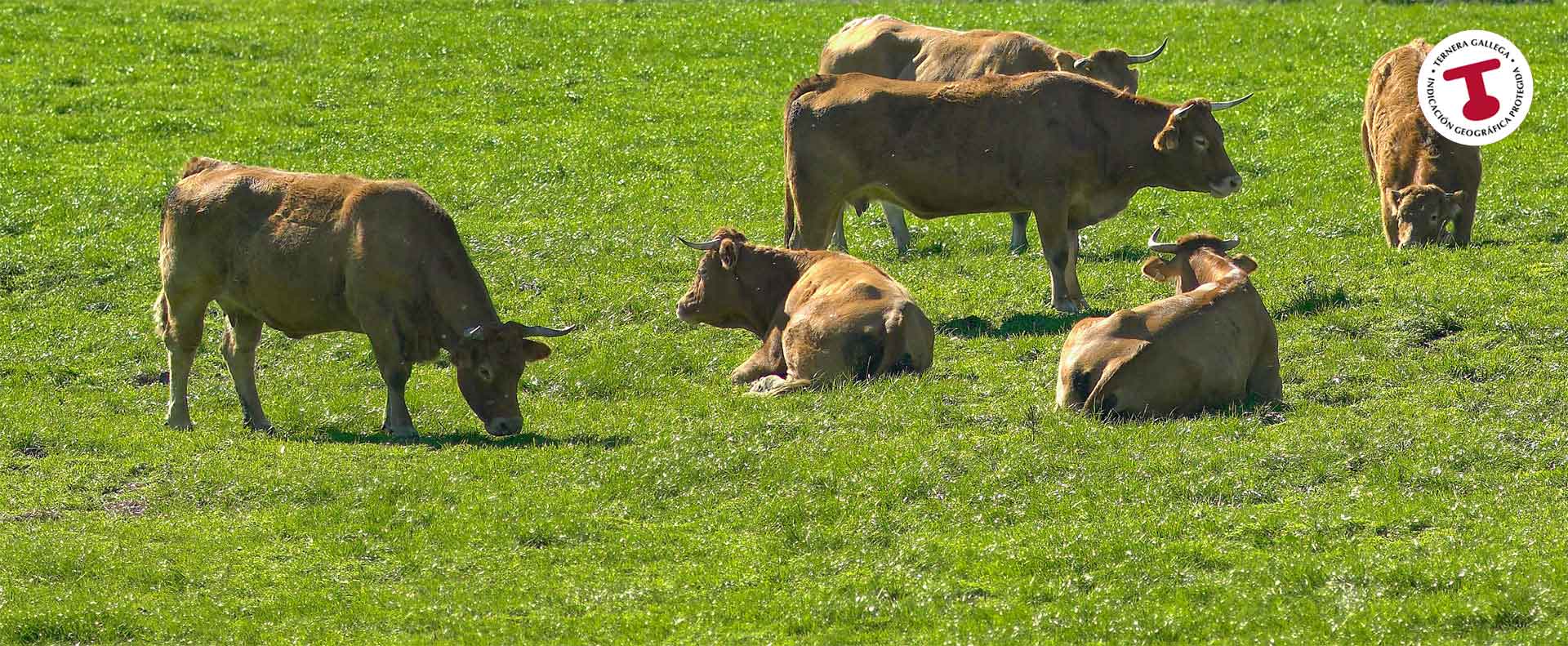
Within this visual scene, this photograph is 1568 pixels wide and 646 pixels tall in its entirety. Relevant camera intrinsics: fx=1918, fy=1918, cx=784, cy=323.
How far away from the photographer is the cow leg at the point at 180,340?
18359 millimetres

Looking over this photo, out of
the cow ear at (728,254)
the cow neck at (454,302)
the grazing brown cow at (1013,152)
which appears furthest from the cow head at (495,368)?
the grazing brown cow at (1013,152)

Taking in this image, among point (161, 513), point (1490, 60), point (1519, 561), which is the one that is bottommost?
point (161, 513)

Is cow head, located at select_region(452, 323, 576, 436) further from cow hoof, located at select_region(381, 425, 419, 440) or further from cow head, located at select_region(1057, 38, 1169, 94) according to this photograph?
cow head, located at select_region(1057, 38, 1169, 94)

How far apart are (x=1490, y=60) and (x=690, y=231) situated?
574 inches

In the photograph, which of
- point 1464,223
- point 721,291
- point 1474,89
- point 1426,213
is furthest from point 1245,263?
point 1474,89

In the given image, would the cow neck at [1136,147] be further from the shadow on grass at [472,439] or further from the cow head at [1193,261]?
the shadow on grass at [472,439]

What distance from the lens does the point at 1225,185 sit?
822 inches

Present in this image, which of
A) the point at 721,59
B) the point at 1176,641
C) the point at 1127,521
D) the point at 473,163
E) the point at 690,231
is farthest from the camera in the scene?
the point at 721,59

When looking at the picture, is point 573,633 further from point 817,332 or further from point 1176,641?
point 817,332

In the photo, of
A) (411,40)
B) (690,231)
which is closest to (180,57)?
(411,40)

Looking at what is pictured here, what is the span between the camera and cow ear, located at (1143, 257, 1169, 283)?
58.6 ft

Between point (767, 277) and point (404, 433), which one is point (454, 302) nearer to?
point (404, 433)

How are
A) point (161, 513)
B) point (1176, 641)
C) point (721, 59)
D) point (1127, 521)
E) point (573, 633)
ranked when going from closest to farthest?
point (1176, 641), point (573, 633), point (1127, 521), point (161, 513), point (721, 59)

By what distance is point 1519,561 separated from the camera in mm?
11555
